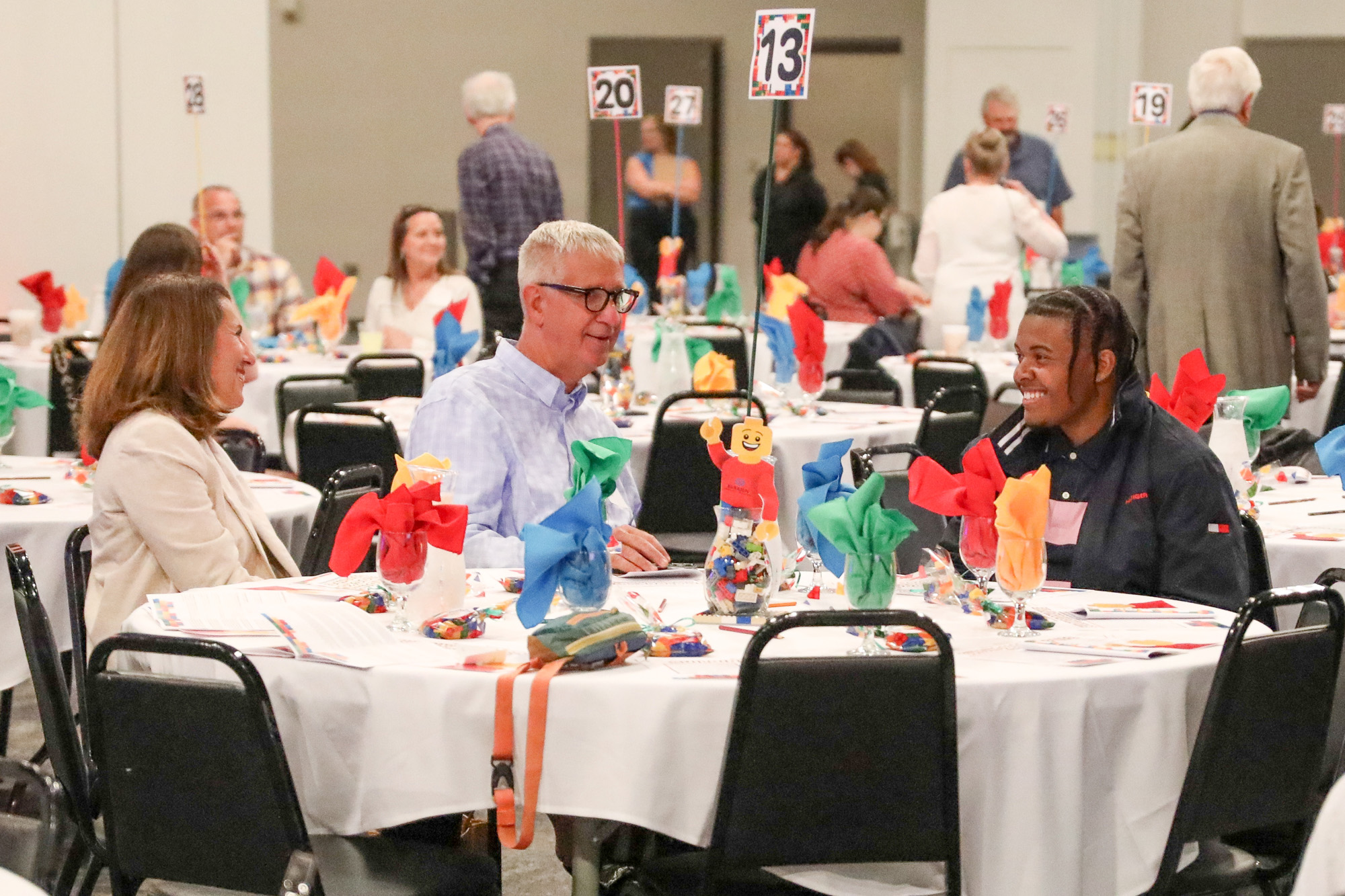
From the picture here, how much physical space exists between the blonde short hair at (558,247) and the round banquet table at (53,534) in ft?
3.14

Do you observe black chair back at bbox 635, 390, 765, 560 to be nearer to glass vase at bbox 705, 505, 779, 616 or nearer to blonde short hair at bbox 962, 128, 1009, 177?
glass vase at bbox 705, 505, 779, 616

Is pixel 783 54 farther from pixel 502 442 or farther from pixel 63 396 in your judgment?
pixel 63 396

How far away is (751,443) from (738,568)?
0.62ft

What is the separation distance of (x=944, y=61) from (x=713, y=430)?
10010 mm

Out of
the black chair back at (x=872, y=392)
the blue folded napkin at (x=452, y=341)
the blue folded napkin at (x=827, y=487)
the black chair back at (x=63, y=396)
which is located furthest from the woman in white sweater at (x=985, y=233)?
the blue folded napkin at (x=827, y=487)

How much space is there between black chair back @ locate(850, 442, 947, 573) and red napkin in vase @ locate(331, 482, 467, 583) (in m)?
1.33

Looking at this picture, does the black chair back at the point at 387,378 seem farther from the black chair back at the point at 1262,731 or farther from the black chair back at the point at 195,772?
the black chair back at the point at 1262,731

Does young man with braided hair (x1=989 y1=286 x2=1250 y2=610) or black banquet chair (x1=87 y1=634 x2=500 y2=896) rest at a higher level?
young man with braided hair (x1=989 y1=286 x2=1250 y2=610)

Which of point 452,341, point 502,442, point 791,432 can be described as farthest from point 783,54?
point 452,341

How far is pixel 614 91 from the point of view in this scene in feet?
20.9

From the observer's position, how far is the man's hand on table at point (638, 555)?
2.84m

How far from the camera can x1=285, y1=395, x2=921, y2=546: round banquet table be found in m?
4.95

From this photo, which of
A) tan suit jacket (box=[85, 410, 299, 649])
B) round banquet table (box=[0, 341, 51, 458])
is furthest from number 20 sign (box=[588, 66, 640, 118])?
tan suit jacket (box=[85, 410, 299, 649])

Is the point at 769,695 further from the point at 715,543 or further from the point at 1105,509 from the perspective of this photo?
the point at 1105,509
